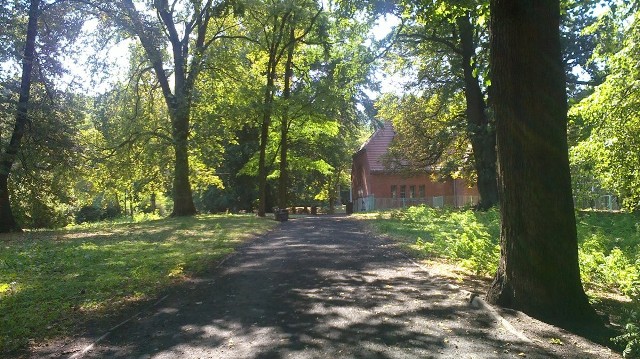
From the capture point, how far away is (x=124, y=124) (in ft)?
93.2

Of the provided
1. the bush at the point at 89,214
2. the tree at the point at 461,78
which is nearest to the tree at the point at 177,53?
the tree at the point at 461,78

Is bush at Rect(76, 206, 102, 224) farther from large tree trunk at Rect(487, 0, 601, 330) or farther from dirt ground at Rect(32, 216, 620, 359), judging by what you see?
large tree trunk at Rect(487, 0, 601, 330)

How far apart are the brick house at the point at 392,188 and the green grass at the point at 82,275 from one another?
31.8 metres

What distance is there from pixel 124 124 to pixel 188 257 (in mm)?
18863

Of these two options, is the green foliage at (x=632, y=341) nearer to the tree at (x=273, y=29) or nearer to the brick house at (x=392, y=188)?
the tree at (x=273, y=29)

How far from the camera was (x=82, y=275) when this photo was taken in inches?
380

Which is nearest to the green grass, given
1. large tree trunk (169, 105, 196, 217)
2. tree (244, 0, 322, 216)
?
large tree trunk (169, 105, 196, 217)

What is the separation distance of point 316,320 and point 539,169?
3.26 meters

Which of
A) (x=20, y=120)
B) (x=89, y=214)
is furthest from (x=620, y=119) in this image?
(x=89, y=214)

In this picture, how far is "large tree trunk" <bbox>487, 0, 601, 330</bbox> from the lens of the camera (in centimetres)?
621

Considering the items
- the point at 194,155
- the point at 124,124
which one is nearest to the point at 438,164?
the point at 194,155

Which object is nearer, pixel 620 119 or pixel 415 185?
pixel 620 119

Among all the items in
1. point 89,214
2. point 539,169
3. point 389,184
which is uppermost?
point 389,184

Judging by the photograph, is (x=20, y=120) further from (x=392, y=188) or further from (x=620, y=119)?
(x=392, y=188)
